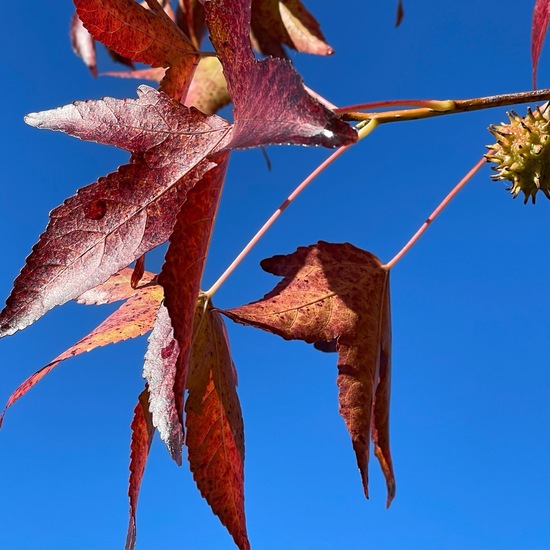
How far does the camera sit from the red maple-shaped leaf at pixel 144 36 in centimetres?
70

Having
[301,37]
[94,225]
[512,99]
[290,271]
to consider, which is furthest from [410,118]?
[301,37]

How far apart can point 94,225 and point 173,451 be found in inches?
7.6

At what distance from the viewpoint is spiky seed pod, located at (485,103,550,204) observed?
0.79 m

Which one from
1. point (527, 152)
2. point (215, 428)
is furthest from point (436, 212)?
point (215, 428)

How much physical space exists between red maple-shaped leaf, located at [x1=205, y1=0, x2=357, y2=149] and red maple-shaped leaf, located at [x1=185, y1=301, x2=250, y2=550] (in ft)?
1.13

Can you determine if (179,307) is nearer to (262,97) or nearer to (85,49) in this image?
(262,97)

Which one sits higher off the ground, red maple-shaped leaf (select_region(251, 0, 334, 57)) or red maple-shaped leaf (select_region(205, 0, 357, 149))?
red maple-shaped leaf (select_region(251, 0, 334, 57))

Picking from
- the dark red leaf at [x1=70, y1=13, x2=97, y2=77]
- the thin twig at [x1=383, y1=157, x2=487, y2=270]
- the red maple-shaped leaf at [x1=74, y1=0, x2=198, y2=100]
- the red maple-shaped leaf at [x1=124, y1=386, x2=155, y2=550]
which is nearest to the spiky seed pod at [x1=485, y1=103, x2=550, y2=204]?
the thin twig at [x1=383, y1=157, x2=487, y2=270]

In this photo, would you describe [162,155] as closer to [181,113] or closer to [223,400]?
[181,113]

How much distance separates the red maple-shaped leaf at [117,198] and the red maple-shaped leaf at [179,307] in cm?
1

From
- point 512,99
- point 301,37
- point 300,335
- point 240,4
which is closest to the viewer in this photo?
point 240,4

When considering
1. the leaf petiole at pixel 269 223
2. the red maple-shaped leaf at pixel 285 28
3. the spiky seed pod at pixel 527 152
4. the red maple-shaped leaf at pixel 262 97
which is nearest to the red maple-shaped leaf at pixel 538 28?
the spiky seed pod at pixel 527 152

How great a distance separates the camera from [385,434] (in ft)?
2.74

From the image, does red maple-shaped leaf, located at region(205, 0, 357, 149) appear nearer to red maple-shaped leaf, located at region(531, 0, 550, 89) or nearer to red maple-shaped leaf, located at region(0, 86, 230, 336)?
red maple-shaped leaf, located at region(0, 86, 230, 336)
